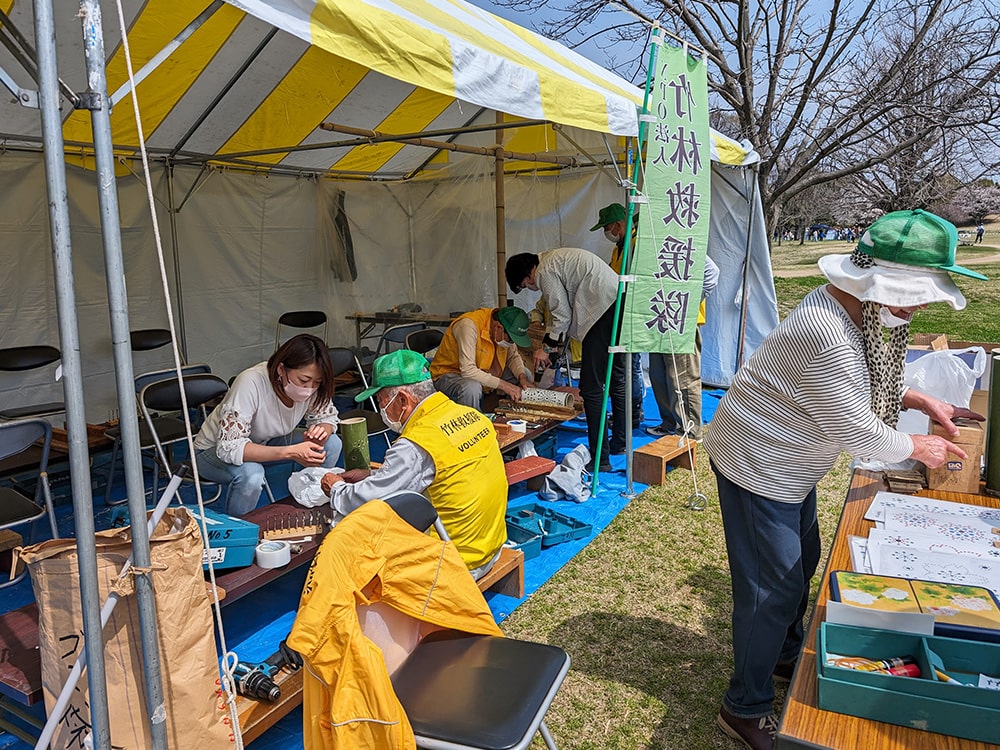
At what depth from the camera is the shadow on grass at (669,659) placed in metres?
2.30

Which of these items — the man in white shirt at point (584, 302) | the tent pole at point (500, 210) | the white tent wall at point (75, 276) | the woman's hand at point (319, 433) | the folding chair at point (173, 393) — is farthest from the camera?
the tent pole at point (500, 210)

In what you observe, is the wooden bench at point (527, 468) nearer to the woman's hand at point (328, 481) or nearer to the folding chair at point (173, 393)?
the woman's hand at point (328, 481)

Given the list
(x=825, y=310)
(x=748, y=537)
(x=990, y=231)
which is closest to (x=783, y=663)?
(x=748, y=537)

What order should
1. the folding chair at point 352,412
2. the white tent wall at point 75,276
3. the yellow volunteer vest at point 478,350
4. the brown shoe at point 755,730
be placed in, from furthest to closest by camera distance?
the white tent wall at point 75,276, the yellow volunteer vest at point 478,350, the folding chair at point 352,412, the brown shoe at point 755,730

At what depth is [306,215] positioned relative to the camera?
24.6 feet

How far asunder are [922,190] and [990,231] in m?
A: 29.5

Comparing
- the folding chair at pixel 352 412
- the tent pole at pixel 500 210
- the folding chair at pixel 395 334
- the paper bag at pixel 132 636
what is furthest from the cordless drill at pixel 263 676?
the folding chair at pixel 395 334

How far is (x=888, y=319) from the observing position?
1.72 m

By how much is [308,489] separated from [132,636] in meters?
1.11

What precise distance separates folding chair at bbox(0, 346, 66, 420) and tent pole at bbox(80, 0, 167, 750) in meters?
3.65

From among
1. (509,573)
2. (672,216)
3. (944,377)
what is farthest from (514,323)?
(944,377)

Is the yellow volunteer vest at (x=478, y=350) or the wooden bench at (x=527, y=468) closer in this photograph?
the wooden bench at (x=527, y=468)

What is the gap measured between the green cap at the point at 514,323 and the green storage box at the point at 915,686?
3436 millimetres

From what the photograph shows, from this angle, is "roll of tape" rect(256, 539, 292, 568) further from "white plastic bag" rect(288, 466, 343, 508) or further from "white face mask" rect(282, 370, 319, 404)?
"white face mask" rect(282, 370, 319, 404)
